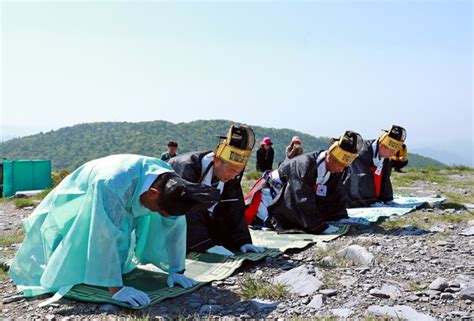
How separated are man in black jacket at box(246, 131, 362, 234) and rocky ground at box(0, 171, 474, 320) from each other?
0.80 metres

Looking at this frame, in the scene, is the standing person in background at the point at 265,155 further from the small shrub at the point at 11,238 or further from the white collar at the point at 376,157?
the small shrub at the point at 11,238

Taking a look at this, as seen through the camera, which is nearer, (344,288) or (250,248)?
(344,288)

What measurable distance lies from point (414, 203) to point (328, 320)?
7.24 meters

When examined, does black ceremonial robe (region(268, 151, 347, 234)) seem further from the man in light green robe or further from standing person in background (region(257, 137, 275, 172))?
standing person in background (region(257, 137, 275, 172))

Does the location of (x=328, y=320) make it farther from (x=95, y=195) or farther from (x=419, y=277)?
(x=95, y=195)

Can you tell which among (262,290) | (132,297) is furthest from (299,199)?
(132,297)

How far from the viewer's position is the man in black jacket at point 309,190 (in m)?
8.14

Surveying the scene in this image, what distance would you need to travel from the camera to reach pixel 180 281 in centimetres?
526

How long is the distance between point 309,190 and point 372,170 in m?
3.26

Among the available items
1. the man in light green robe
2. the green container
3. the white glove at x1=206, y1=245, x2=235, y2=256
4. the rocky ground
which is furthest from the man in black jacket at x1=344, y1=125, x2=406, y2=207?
the green container

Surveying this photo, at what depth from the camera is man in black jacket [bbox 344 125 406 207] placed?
35.4 ft

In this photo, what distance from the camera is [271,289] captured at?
5.02 meters

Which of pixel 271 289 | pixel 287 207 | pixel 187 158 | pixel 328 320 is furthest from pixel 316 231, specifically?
pixel 328 320

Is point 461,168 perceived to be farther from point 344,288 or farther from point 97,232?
point 97,232
